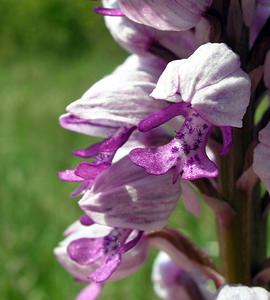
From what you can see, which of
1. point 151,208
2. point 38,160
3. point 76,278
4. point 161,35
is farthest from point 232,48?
point 38,160

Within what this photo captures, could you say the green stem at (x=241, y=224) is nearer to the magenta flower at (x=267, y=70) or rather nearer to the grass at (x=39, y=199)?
the magenta flower at (x=267, y=70)

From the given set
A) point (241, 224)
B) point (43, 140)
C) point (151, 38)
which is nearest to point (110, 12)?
point (151, 38)

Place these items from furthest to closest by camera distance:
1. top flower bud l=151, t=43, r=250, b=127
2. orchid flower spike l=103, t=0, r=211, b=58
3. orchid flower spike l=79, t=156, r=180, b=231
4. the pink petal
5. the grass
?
the grass → the pink petal → orchid flower spike l=103, t=0, r=211, b=58 → orchid flower spike l=79, t=156, r=180, b=231 → top flower bud l=151, t=43, r=250, b=127

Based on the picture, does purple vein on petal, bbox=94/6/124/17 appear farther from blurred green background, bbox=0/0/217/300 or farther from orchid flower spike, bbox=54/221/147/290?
blurred green background, bbox=0/0/217/300

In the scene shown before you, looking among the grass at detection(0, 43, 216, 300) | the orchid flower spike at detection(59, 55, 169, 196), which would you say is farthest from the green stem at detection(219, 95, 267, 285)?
the grass at detection(0, 43, 216, 300)

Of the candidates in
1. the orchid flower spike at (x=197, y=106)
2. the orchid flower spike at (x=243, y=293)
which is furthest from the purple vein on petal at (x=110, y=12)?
the orchid flower spike at (x=243, y=293)

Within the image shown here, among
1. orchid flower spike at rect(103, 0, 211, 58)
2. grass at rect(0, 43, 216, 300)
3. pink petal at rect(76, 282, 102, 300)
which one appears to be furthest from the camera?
grass at rect(0, 43, 216, 300)
